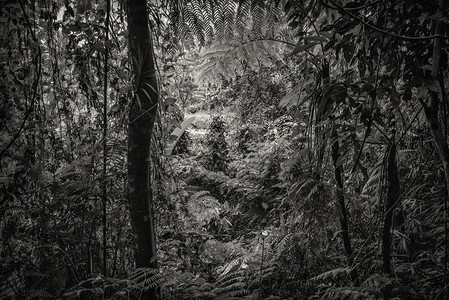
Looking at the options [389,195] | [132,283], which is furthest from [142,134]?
[389,195]

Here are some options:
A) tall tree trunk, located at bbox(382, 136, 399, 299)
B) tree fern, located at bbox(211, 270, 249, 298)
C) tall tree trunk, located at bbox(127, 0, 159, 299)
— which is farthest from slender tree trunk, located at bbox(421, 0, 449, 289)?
tree fern, located at bbox(211, 270, 249, 298)

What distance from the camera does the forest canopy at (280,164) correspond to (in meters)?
1.51

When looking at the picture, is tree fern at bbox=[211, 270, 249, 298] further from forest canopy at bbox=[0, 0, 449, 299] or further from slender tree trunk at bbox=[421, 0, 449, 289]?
slender tree trunk at bbox=[421, 0, 449, 289]

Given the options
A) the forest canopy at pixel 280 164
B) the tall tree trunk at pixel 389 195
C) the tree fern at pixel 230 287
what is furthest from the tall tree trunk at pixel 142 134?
the tall tree trunk at pixel 389 195

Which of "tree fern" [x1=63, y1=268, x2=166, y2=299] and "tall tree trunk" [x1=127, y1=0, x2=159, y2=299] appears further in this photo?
"tall tree trunk" [x1=127, y1=0, x2=159, y2=299]

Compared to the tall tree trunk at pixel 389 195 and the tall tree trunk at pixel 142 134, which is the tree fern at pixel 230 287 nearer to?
the tall tree trunk at pixel 142 134

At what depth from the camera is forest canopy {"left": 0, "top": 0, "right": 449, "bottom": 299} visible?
4.96 feet

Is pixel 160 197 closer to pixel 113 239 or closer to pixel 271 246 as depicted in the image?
pixel 113 239

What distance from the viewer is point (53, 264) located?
2650 mm

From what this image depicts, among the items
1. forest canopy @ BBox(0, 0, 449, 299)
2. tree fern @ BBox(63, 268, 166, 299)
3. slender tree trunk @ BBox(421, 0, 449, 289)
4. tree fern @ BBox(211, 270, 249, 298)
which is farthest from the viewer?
tree fern @ BBox(211, 270, 249, 298)

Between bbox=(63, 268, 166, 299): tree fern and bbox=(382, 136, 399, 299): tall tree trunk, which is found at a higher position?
bbox=(382, 136, 399, 299): tall tree trunk

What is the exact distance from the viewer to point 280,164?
2.78 m

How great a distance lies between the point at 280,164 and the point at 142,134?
4.25 ft

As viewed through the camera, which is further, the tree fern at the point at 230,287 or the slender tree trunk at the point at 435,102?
the tree fern at the point at 230,287
